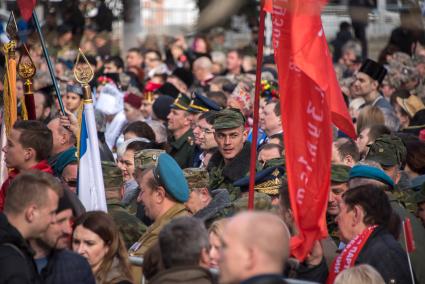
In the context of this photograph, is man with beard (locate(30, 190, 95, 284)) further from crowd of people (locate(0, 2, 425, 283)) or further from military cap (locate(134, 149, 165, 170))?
military cap (locate(134, 149, 165, 170))

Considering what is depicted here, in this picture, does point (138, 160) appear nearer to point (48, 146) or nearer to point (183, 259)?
point (48, 146)

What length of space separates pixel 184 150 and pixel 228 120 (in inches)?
81.2

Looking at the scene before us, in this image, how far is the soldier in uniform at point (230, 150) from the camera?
33.8ft

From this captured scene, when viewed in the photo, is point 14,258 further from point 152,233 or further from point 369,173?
point 369,173

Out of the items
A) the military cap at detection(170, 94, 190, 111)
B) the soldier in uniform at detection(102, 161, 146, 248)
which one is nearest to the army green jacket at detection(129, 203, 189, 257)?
the soldier in uniform at detection(102, 161, 146, 248)

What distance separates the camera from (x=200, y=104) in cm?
1291

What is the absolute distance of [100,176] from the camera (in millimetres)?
8539

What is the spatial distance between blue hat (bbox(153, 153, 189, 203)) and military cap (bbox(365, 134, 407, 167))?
5.86 feet

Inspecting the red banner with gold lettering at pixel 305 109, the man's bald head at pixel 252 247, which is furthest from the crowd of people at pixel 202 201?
the red banner with gold lettering at pixel 305 109

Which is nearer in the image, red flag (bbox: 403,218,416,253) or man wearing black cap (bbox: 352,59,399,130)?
red flag (bbox: 403,218,416,253)

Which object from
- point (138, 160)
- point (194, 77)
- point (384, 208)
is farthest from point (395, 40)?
point (384, 208)

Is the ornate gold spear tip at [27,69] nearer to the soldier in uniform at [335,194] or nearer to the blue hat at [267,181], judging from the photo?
the blue hat at [267,181]

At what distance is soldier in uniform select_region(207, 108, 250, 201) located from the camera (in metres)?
10.3

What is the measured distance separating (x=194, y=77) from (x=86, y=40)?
5.28m
